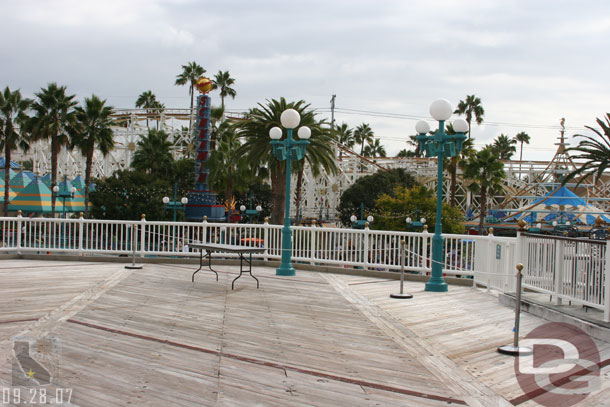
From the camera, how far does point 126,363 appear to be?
5.27 m

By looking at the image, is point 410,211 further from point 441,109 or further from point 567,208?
point 441,109

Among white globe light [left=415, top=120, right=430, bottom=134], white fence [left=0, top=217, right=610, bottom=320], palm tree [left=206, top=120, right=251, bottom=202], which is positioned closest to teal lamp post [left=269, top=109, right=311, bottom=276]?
white fence [left=0, top=217, right=610, bottom=320]

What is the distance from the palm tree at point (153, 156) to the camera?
48000 mm

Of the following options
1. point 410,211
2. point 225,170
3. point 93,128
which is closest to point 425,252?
point 410,211

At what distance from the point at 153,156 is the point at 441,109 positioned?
4046 cm

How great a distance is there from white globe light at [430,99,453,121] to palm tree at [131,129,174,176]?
130 feet

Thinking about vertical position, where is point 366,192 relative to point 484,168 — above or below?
below

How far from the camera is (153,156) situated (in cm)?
4825

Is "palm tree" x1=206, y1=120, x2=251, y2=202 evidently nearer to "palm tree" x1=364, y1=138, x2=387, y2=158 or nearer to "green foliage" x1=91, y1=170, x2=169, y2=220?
"green foliage" x1=91, y1=170, x2=169, y2=220

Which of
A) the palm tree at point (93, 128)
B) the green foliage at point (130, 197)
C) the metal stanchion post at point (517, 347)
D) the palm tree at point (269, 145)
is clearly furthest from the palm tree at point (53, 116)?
the metal stanchion post at point (517, 347)

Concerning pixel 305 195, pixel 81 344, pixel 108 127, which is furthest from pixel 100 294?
pixel 305 195

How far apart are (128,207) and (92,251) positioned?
29.4 m

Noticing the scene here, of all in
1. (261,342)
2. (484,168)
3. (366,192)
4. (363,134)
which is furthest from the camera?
(363,134)

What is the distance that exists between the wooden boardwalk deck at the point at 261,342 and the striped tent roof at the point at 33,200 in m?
38.4
